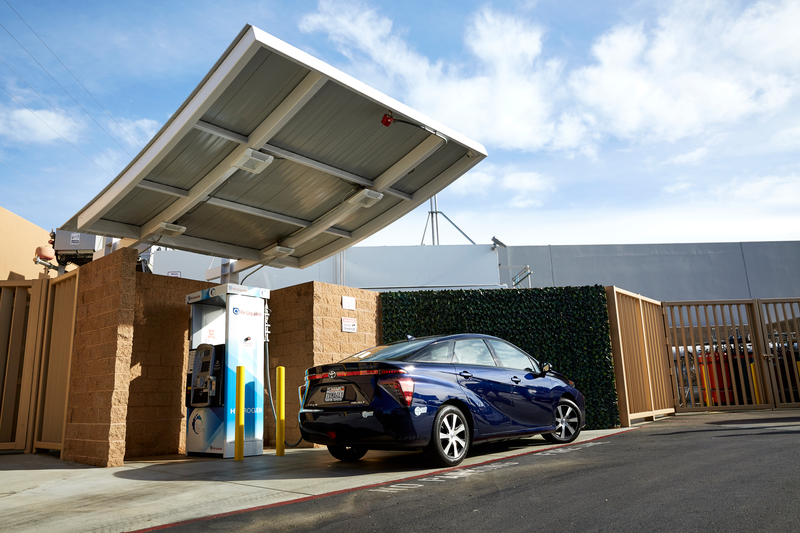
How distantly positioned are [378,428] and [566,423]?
3228 mm

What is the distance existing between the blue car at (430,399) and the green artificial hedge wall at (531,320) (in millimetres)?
2869

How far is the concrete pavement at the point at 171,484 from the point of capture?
402 centimetres

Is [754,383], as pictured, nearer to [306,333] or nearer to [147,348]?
[306,333]

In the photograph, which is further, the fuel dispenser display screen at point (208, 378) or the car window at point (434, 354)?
the fuel dispenser display screen at point (208, 378)

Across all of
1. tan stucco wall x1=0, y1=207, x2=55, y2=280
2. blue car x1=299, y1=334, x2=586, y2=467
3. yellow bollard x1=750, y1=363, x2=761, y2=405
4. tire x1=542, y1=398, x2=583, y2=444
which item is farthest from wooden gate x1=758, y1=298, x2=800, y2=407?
tan stucco wall x1=0, y1=207, x2=55, y2=280

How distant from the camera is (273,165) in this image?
7.51 m

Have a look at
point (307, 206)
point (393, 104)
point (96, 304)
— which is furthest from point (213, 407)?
point (393, 104)

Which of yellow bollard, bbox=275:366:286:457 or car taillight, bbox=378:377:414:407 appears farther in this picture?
yellow bollard, bbox=275:366:286:457

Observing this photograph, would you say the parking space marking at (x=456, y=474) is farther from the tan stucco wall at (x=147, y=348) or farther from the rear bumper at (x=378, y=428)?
the tan stucco wall at (x=147, y=348)

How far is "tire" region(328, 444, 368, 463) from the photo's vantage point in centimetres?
658

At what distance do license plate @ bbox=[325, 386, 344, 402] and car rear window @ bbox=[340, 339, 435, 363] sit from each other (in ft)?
1.12

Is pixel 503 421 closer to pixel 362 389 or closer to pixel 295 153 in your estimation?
pixel 362 389

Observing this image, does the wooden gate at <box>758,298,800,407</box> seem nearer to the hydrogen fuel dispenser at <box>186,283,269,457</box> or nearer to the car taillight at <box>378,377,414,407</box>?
the car taillight at <box>378,377,414,407</box>

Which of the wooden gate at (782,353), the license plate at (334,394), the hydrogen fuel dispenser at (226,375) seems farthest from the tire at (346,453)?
the wooden gate at (782,353)
